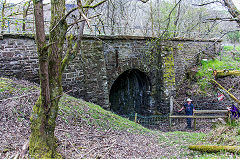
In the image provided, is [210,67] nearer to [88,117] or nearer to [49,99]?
[88,117]

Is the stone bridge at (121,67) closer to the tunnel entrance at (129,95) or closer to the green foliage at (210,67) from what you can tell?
the tunnel entrance at (129,95)

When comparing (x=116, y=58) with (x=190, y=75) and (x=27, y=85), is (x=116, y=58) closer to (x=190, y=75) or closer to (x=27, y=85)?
(x=27, y=85)

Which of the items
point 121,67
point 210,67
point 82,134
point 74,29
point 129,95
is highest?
point 74,29

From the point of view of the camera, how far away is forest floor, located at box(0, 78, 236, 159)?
4.13m

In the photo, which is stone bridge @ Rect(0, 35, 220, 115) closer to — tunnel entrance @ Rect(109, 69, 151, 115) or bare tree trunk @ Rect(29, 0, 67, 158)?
tunnel entrance @ Rect(109, 69, 151, 115)

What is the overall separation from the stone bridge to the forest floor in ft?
3.70

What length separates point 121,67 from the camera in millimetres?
10211

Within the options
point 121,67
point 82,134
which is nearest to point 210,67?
point 121,67

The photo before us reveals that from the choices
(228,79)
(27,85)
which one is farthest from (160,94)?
(27,85)

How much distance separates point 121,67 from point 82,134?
5648 millimetres

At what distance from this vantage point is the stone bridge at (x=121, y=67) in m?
7.21

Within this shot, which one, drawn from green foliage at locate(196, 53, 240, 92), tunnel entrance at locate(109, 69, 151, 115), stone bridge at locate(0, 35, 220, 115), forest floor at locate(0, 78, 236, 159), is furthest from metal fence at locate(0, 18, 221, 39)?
tunnel entrance at locate(109, 69, 151, 115)

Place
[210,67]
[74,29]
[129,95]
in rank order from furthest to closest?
[210,67] < [129,95] < [74,29]

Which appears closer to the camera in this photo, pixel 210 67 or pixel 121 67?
pixel 121 67
